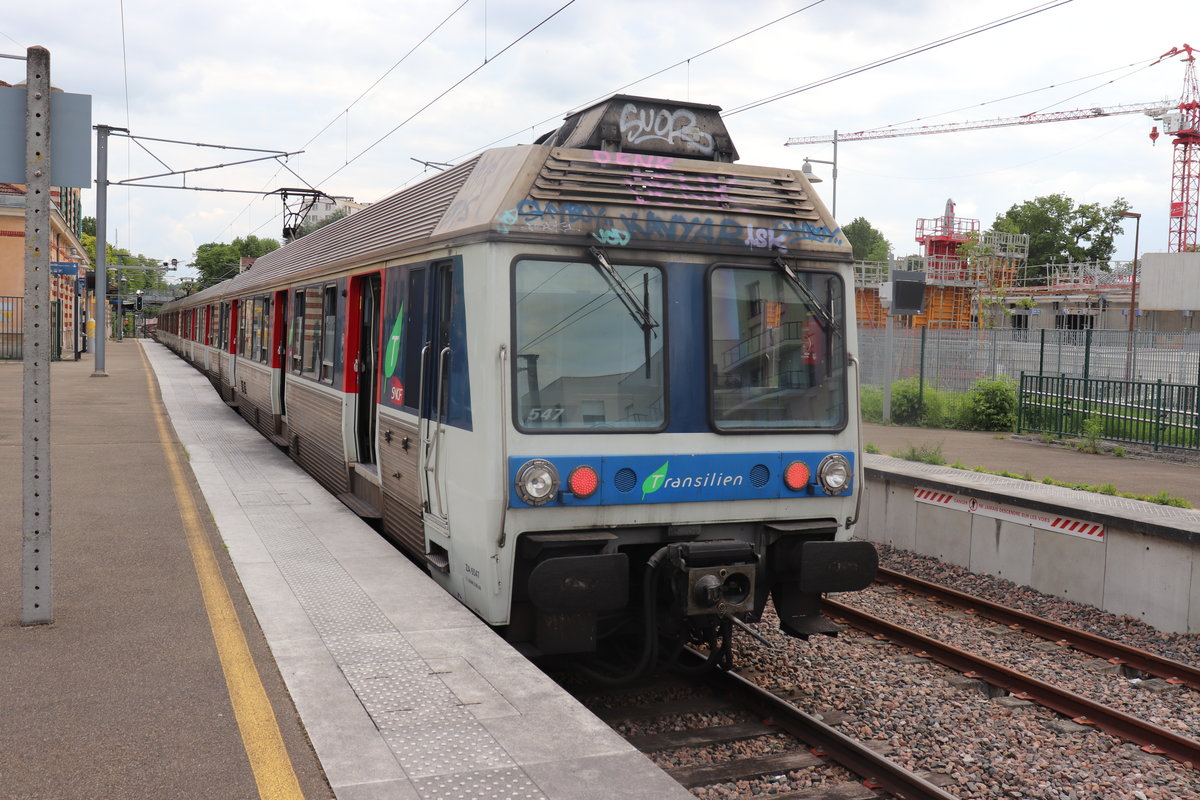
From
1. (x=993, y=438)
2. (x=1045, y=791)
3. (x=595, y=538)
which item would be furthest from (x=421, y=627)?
(x=993, y=438)

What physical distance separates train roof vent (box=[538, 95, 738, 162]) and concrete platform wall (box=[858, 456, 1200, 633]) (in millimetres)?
4721

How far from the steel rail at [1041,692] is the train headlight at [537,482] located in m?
3.30

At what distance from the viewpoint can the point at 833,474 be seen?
6.04 m

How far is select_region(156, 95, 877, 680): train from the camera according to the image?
5387 mm

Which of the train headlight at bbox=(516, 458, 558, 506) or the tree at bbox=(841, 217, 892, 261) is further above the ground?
the tree at bbox=(841, 217, 892, 261)

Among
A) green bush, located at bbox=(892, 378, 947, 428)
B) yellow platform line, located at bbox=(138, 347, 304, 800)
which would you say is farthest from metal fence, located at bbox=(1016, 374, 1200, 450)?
yellow platform line, located at bbox=(138, 347, 304, 800)

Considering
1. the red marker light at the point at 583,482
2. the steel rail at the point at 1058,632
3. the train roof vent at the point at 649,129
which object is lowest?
the steel rail at the point at 1058,632

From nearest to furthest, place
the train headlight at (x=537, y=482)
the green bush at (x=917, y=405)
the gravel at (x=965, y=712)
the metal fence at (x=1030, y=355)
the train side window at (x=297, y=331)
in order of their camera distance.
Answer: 1. the gravel at (x=965, y=712)
2. the train headlight at (x=537, y=482)
3. the train side window at (x=297, y=331)
4. the metal fence at (x=1030, y=355)
5. the green bush at (x=917, y=405)

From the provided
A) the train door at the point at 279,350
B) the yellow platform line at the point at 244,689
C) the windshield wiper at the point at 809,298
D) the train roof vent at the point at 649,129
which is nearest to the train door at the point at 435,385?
the train roof vent at the point at 649,129

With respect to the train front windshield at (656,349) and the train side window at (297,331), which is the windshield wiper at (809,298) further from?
the train side window at (297,331)

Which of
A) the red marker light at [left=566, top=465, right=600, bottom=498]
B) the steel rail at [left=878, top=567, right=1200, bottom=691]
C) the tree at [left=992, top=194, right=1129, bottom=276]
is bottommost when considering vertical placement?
the steel rail at [left=878, top=567, right=1200, bottom=691]

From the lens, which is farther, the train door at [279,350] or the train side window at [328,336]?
the train door at [279,350]

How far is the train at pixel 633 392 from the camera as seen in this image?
5.39 meters

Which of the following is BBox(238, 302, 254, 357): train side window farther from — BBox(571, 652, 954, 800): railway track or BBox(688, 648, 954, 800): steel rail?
BBox(688, 648, 954, 800): steel rail
